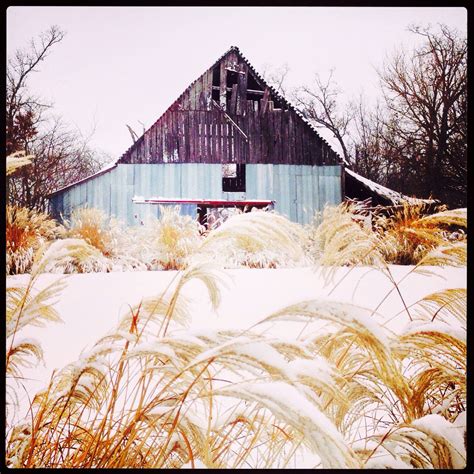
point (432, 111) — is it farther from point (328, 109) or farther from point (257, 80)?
point (257, 80)

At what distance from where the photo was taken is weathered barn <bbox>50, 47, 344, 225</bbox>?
1673 millimetres

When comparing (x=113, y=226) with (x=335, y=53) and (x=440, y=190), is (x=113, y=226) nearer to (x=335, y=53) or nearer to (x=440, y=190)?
(x=335, y=53)

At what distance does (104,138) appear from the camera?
167 cm

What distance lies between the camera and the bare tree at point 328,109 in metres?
1.68

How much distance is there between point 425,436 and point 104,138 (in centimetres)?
152

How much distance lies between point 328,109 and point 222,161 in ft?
1.53

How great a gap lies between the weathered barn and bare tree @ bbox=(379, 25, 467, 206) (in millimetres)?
287

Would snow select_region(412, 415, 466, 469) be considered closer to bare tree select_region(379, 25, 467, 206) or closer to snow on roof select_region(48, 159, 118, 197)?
bare tree select_region(379, 25, 467, 206)

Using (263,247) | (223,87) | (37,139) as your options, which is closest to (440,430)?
(263,247)

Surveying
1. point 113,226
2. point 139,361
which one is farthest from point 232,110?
point 139,361

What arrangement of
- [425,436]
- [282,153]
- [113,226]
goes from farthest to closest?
[282,153] → [113,226] → [425,436]

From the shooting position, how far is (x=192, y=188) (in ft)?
5.67

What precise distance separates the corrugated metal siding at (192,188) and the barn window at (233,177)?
2cm

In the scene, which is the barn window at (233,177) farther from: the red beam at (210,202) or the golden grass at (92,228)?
the golden grass at (92,228)
